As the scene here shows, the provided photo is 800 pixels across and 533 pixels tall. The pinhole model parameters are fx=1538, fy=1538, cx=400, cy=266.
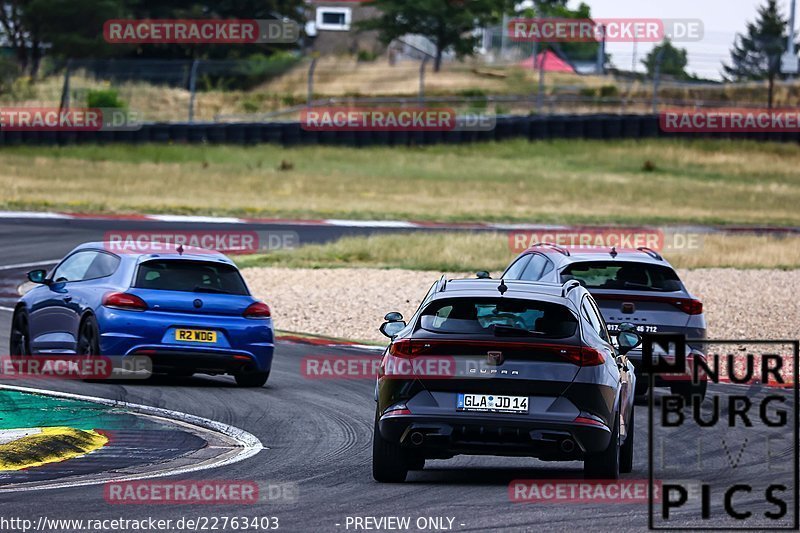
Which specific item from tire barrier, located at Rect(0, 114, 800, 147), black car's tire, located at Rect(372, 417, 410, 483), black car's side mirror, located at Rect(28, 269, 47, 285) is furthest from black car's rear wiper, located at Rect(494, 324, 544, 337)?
tire barrier, located at Rect(0, 114, 800, 147)

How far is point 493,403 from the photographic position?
9.64m

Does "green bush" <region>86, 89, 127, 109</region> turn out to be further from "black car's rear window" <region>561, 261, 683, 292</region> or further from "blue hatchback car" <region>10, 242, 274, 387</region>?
"black car's rear window" <region>561, 261, 683, 292</region>

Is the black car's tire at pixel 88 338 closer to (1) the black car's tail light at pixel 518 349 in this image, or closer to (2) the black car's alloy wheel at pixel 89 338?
(2) the black car's alloy wheel at pixel 89 338

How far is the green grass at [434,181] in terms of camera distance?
133 feet

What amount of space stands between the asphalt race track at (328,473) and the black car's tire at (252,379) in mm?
85

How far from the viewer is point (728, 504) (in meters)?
8.90

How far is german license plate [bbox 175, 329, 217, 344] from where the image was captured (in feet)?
49.3

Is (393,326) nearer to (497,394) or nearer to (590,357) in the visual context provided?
(497,394)

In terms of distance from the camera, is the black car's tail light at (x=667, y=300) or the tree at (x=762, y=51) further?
the tree at (x=762, y=51)

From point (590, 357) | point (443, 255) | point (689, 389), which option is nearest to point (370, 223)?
point (443, 255)

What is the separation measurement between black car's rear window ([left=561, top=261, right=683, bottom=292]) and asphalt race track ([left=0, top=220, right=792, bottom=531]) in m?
1.53

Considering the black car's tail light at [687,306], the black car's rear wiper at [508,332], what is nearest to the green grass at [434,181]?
the black car's tail light at [687,306]

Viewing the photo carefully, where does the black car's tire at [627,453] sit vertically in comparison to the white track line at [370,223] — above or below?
below

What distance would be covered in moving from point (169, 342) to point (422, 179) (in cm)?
3447
